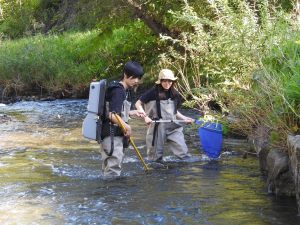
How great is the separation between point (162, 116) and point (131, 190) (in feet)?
5.87

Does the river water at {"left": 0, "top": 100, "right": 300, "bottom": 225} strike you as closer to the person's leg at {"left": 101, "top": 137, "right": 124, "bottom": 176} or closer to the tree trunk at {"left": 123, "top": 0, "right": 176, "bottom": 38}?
the person's leg at {"left": 101, "top": 137, "right": 124, "bottom": 176}

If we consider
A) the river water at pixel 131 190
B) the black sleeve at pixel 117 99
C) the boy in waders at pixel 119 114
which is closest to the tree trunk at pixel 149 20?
the river water at pixel 131 190

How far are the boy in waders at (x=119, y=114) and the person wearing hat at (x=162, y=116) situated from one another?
1.36 metres

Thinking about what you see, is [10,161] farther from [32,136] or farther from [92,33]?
[92,33]

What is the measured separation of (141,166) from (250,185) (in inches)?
77.7

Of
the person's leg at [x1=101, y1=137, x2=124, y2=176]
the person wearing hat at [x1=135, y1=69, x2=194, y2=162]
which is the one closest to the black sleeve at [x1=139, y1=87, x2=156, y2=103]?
the person wearing hat at [x1=135, y1=69, x2=194, y2=162]

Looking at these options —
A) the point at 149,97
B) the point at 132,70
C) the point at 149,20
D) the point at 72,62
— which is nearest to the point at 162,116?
the point at 149,97

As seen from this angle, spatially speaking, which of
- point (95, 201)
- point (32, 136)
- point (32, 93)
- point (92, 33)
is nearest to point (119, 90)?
point (95, 201)

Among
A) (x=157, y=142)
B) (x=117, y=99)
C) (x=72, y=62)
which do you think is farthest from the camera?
(x=72, y=62)

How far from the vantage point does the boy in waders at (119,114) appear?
6.73 m

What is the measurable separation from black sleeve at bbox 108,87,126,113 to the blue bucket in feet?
6.09

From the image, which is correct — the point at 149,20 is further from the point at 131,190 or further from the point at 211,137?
the point at 131,190

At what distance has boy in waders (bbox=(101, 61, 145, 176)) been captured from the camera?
22.1 feet

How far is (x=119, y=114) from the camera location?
6766mm
